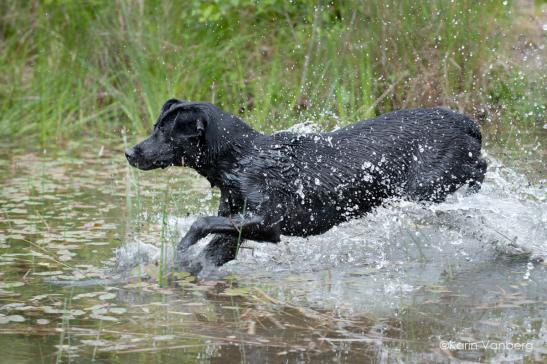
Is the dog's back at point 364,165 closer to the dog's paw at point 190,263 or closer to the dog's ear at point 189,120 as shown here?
the dog's ear at point 189,120

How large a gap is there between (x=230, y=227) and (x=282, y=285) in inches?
18.1

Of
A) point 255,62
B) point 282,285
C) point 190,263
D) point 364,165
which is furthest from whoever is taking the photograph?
point 255,62

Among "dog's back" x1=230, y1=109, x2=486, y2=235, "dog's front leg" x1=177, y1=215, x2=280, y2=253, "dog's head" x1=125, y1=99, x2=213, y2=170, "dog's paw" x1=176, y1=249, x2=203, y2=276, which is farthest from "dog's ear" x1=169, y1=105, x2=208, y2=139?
"dog's paw" x1=176, y1=249, x2=203, y2=276

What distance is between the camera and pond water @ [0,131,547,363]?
4.25 m

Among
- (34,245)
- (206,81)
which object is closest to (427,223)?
(34,245)

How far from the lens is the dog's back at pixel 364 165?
224 inches

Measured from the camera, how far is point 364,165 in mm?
5797

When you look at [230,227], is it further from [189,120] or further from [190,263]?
[189,120]

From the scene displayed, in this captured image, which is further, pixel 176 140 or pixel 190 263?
pixel 190 263

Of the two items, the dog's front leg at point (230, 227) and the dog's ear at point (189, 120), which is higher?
the dog's ear at point (189, 120)

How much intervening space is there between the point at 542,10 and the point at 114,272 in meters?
6.84

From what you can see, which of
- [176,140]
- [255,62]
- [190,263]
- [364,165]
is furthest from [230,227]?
[255,62]

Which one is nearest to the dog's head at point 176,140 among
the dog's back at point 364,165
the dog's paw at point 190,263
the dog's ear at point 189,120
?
the dog's ear at point 189,120

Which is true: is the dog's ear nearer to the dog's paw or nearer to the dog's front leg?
the dog's front leg
